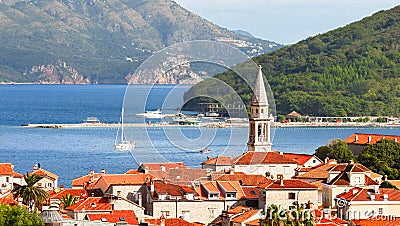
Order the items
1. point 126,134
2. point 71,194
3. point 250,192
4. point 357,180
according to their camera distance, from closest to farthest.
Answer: point 250,192 < point 71,194 < point 357,180 < point 126,134

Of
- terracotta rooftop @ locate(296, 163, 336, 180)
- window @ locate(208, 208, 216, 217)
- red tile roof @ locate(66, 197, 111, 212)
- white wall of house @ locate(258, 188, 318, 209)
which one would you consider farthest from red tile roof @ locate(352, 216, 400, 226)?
terracotta rooftop @ locate(296, 163, 336, 180)

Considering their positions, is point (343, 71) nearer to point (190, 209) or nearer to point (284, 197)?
point (284, 197)

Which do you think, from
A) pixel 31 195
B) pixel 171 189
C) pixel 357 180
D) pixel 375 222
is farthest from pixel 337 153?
pixel 375 222

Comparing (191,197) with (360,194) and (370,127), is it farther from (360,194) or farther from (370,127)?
(370,127)

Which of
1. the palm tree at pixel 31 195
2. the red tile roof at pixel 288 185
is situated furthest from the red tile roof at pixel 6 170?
the red tile roof at pixel 288 185

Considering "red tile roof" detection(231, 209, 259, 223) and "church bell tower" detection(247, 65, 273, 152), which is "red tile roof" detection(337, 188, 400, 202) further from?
"church bell tower" detection(247, 65, 273, 152)

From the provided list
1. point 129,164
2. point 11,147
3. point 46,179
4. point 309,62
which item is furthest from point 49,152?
point 309,62

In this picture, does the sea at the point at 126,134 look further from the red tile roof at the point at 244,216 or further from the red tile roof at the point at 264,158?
the red tile roof at the point at 244,216
